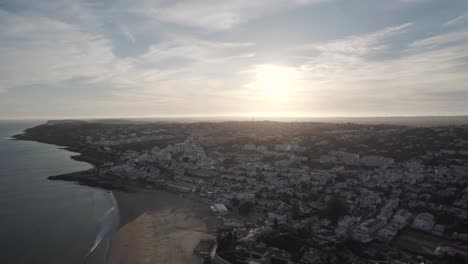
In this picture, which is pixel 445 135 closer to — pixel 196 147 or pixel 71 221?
pixel 196 147

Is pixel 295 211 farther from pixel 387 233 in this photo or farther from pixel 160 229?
pixel 160 229

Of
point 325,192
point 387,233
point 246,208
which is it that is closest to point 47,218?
point 246,208

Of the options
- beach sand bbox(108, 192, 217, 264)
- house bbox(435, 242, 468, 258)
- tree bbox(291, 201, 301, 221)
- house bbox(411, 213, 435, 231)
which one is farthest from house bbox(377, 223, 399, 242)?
beach sand bbox(108, 192, 217, 264)

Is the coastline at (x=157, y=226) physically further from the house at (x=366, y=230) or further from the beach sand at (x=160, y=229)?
the house at (x=366, y=230)

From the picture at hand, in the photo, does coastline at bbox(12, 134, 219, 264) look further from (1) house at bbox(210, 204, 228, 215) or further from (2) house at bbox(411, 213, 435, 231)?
(2) house at bbox(411, 213, 435, 231)

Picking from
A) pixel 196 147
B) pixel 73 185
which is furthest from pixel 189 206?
pixel 196 147

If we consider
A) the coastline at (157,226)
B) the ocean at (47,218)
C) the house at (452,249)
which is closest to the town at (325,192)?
the house at (452,249)
